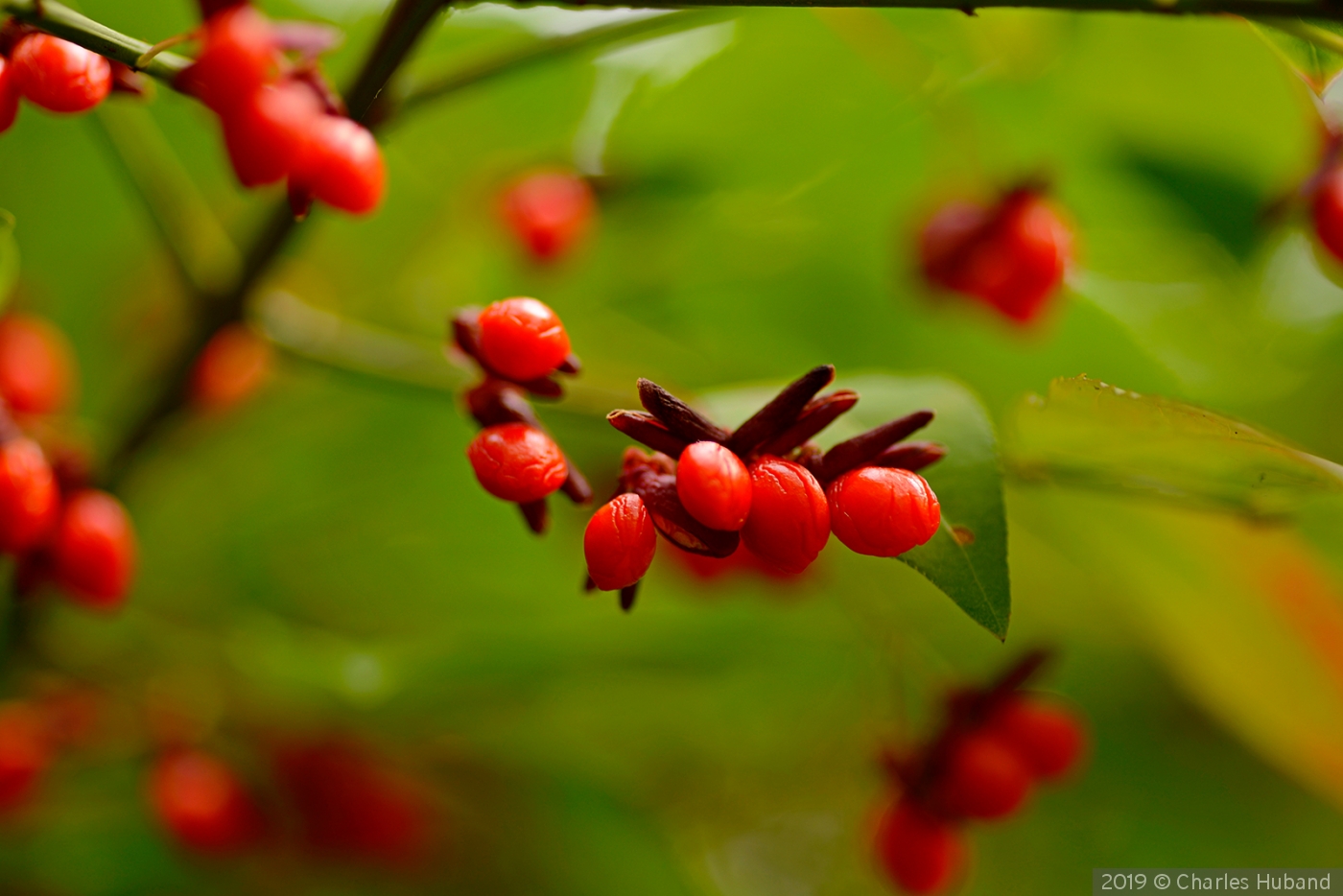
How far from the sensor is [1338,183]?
863 mm

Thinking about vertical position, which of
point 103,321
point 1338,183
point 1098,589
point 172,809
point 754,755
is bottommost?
point 754,755

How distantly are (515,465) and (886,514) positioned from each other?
0.18 metres

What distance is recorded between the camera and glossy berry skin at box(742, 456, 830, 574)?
0.48 meters

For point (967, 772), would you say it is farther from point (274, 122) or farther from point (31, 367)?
point (31, 367)

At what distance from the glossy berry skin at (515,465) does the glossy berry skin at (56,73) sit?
0.82ft

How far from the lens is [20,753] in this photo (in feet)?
3.23

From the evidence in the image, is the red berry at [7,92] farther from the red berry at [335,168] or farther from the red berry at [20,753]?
the red berry at [20,753]

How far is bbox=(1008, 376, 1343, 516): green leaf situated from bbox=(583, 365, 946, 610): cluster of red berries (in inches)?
5.2

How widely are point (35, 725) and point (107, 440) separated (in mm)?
291

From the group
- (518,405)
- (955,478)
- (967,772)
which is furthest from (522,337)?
(967,772)

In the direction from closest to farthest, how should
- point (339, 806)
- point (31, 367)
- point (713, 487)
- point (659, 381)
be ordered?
point (713, 487) → point (31, 367) → point (659, 381) → point (339, 806)

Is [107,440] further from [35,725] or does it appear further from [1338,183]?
[1338,183]

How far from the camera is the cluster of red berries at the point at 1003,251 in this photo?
3.21 feet

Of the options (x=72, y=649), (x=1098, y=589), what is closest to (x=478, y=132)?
(x=72, y=649)
